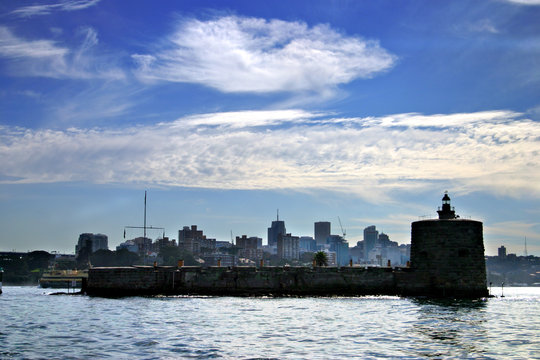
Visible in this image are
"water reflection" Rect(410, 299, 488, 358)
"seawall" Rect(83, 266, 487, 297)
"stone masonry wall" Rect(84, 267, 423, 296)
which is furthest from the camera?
"stone masonry wall" Rect(84, 267, 423, 296)

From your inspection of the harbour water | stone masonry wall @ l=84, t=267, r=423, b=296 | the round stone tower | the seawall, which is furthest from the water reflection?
stone masonry wall @ l=84, t=267, r=423, b=296

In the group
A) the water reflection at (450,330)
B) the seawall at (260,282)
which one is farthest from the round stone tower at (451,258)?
the water reflection at (450,330)

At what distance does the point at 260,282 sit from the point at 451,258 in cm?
2130

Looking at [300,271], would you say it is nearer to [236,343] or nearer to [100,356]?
[236,343]

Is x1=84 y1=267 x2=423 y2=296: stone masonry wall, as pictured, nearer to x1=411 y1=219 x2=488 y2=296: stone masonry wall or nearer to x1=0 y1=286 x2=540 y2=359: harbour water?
x1=411 y1=219 x2=488 y2=296: stone masonry wall

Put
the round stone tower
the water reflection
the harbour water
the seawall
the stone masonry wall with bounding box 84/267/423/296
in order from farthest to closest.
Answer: the stone masonry wall with bounding box 84/267/423/296, the seawall, the round stone tower, the water reflection, the harbour water

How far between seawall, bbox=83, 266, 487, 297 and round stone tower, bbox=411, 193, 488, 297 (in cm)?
114

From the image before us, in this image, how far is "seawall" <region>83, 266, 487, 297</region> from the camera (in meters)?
64.2

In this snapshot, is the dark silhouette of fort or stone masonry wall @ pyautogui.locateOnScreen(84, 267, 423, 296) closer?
the dark silhouette of fort

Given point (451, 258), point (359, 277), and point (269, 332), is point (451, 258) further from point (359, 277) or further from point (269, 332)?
point (269, 332)

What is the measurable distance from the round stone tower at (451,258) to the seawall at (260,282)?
1.14 metres

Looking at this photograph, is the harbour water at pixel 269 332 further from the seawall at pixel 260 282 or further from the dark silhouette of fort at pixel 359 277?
the seawall at pixel 260 282

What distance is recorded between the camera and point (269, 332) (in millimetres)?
33031

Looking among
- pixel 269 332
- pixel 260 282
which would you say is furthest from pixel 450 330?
pixel 260 282
